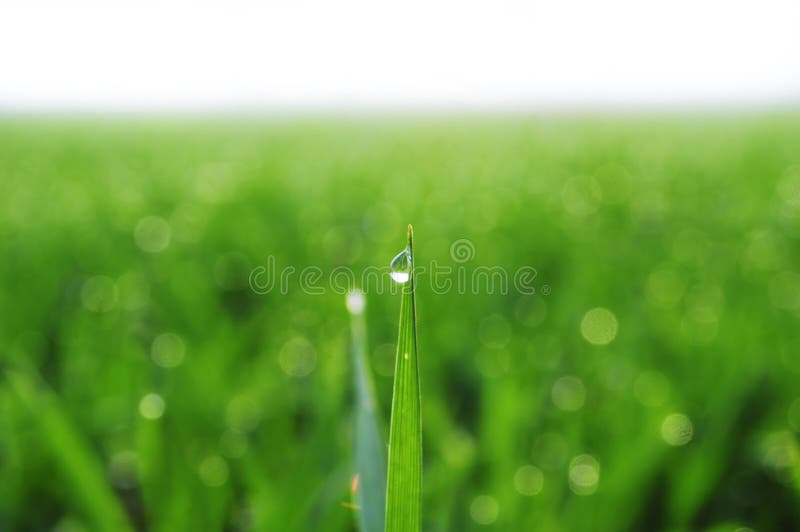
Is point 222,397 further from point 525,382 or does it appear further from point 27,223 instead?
point 27,223

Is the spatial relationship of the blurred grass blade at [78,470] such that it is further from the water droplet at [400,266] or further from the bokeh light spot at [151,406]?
the water droplet at [400,266]

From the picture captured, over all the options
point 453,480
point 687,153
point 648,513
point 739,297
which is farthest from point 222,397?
point 687,153

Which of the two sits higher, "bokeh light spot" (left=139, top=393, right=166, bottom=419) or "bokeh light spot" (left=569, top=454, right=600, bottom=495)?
"bokeh light spot" (left=139, top=393, right=166, bottom=419)

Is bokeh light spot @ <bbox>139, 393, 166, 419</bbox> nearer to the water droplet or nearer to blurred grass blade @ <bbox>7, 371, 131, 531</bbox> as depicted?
blurred grass blade @ <bbox>7, 371, 131, 531</bbox>

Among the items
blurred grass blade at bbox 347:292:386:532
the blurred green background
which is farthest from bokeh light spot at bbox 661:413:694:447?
blurred grass blade at bbox 347:292:386:532

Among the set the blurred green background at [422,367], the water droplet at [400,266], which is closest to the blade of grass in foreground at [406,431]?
the water droplet at [400,266]

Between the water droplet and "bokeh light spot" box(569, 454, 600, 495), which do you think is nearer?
the water droplet

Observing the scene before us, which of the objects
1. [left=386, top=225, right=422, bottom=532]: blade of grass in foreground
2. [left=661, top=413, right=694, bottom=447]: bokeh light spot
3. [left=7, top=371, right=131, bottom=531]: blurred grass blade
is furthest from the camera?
[left=661, top=413, right=694, bottom=447]: bokeh light spot

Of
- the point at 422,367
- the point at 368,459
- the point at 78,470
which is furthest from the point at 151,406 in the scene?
the point at 368,459
